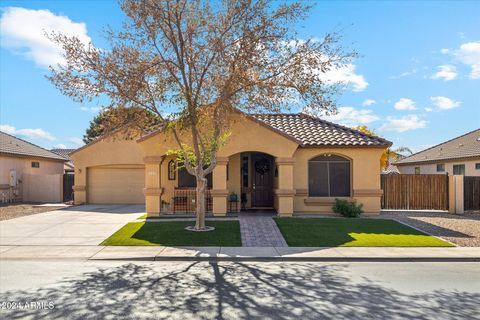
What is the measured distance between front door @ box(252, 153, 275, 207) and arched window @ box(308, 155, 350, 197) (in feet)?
7.66

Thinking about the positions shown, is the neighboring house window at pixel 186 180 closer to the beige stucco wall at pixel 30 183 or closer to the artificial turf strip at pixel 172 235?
the artificial turf strip at pixel 172 235

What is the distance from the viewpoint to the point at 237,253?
9.42m

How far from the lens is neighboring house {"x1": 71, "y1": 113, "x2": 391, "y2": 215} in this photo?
15.3 metres

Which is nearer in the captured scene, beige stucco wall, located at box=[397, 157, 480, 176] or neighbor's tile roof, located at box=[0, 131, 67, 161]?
beige stucco wall, located at box=[397, 157, 480, 176]

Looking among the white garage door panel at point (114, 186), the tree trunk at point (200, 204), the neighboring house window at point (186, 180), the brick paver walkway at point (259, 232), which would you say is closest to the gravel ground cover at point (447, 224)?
the brick paver walkway at point (259, 232)

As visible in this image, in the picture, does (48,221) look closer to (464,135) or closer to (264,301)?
(264,301)

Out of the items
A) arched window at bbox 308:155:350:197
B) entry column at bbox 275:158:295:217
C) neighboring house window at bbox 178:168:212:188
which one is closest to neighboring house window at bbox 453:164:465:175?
arched window at bbox 308:155:350:197

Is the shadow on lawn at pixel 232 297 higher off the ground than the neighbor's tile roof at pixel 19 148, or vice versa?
the neighbor's tile roof at pixel 19 148

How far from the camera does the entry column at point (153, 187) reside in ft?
50.2

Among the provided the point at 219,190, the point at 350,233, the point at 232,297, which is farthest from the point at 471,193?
the point at 232,297

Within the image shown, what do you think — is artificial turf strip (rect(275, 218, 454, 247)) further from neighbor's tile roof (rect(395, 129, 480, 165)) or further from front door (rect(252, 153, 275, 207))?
neighbor's tile roof (rect(395, 129, 480, 165))

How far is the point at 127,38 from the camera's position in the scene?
35.3 feet

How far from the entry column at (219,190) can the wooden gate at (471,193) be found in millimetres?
11941

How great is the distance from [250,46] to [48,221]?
35.6 ft
